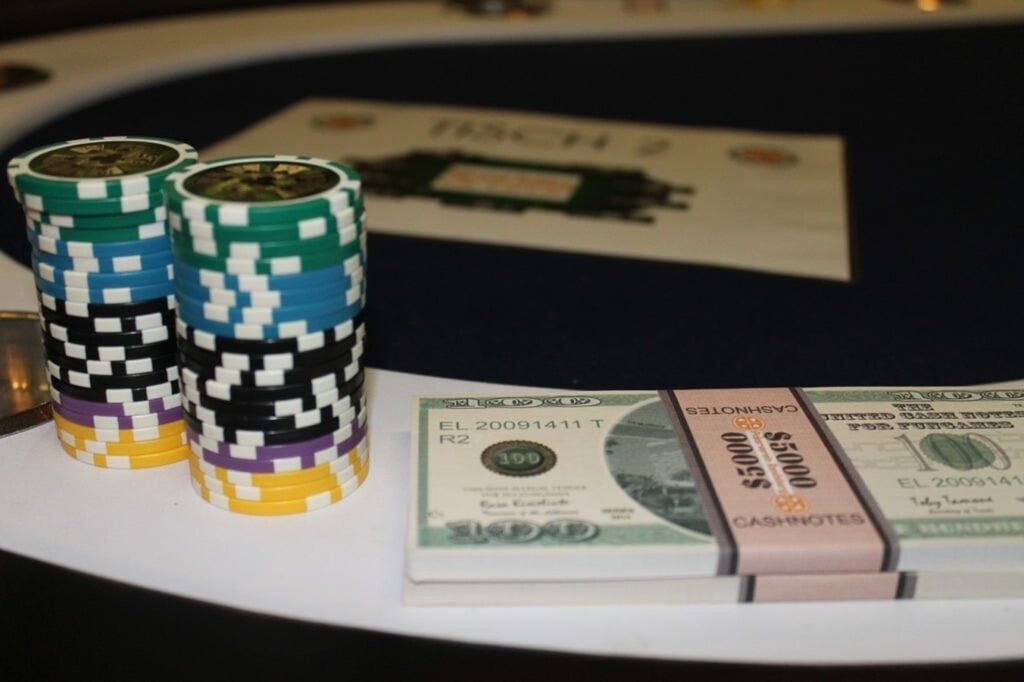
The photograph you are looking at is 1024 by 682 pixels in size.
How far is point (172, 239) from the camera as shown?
948 mm

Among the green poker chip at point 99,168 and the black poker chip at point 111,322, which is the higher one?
the green poker chip at point 99,168

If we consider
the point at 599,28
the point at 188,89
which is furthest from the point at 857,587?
the point at 599,28

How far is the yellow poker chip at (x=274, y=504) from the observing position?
101 centimetres

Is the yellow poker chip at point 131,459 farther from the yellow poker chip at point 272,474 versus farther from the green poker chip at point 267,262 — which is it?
the green poker chip at point 267,262

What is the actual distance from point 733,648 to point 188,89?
6.41 feet

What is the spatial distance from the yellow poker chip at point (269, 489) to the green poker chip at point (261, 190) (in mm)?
238

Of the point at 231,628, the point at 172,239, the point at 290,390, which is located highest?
the point at 172,239

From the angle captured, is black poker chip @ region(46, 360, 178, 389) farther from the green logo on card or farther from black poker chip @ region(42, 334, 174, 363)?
the green logo on card

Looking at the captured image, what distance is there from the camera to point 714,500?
36.9 inches

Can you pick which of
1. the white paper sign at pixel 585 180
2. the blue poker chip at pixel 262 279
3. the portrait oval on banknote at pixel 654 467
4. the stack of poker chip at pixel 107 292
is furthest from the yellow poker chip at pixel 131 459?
the white paper sign at pixel 585 180

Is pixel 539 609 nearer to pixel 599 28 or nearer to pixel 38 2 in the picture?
pixel 599 28

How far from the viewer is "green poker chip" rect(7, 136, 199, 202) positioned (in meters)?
0.98

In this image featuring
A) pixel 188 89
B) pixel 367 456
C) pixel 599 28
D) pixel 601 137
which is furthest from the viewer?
pixel 599 28

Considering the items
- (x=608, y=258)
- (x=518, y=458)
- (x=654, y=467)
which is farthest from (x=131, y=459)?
(x=608, y=258)
